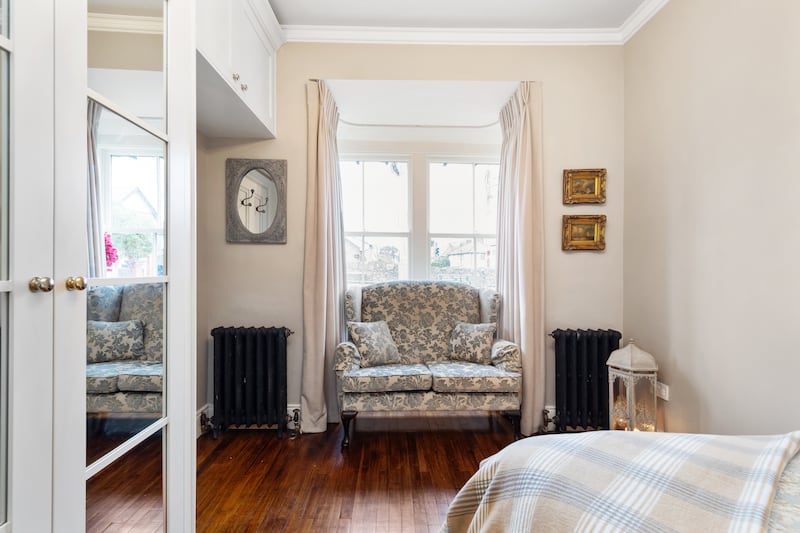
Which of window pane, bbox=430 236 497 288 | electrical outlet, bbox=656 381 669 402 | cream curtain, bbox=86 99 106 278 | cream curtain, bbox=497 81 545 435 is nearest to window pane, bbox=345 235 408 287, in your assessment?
window pane, bbox=430 236 497 288

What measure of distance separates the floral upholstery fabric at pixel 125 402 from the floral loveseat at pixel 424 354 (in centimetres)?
150

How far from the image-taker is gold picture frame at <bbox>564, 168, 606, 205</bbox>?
119 inches

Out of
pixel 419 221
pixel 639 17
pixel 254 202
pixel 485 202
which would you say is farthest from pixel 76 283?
pixel 639 17

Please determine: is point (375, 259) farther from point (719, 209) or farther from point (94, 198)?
point (94, 198)

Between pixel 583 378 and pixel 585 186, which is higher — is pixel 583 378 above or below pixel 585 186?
below

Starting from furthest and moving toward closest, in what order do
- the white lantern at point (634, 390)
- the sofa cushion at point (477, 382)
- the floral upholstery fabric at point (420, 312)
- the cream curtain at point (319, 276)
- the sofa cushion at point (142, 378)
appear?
the floral upholstery fabric at point (420, 312), the cream curtain at point (319, 276), the sofa cushion at point (477, 382), the white lantern at point (634, 390), the sofa cushion at point (142, 378)

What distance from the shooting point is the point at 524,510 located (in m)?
1.00

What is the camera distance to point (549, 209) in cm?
304

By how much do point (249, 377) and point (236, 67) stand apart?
2028 mm

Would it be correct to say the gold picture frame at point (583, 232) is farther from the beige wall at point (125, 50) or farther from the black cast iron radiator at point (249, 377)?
the beige wall at point (125, 50)

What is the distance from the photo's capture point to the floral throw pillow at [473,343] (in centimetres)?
309

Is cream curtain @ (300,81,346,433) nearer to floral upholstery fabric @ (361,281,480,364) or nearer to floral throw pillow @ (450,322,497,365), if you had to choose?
floral upholstery fabric @ (361,281,480,364)

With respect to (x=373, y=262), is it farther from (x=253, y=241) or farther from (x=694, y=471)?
(x=694, y=471)

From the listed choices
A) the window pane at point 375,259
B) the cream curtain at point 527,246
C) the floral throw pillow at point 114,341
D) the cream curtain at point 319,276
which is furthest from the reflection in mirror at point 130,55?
the window pane at point 375,259
